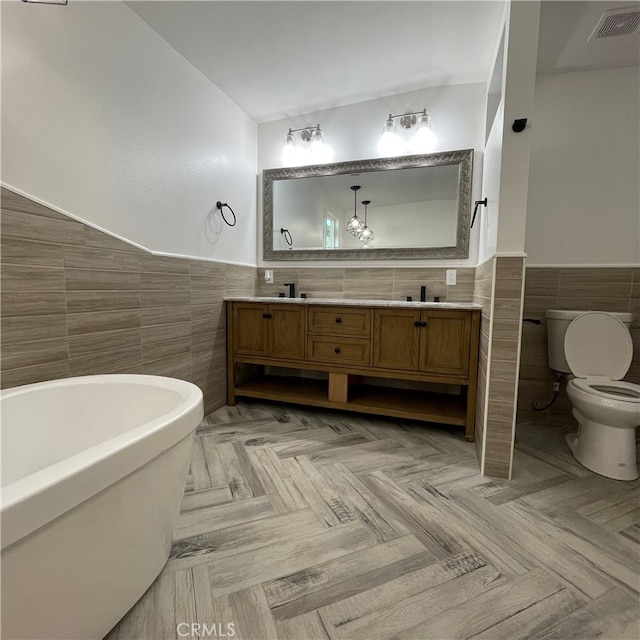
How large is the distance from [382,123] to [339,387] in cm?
208

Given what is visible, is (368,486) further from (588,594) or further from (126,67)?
(126,67)

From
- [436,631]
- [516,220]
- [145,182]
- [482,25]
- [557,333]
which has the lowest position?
[436,631]

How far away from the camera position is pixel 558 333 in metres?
2.17

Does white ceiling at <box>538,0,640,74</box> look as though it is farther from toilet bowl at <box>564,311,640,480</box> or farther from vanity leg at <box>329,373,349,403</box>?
vanity leg at <box>329,373,349,403</box>

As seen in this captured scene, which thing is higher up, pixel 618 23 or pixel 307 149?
pixel 618 23

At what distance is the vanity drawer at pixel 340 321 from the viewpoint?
7.35ft

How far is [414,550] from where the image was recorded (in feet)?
3.96

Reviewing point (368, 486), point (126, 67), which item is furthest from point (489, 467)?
point (126, 67)

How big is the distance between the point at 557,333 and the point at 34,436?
2797 mm

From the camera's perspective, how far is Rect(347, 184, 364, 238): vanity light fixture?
273 cm

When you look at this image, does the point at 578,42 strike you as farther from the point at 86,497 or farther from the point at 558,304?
the point at 86,497

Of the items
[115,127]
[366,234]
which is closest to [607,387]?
[366,234]

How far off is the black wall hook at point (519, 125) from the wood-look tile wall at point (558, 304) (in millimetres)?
1108

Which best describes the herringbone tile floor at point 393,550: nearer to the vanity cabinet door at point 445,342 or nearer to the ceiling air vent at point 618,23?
the vanity cabinet door at point 445,342
